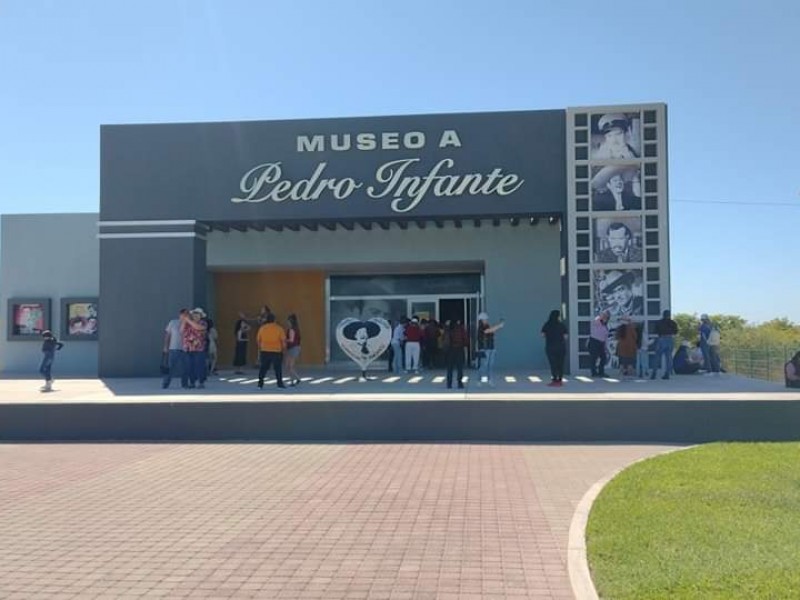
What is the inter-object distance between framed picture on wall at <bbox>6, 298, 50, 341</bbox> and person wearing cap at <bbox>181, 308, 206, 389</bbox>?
9.95m

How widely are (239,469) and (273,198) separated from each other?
11383 millimetres

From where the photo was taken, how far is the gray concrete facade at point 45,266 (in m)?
24.7

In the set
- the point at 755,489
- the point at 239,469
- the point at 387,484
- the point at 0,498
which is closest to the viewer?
the point at 755,489

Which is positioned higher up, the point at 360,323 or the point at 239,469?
the point at 360,323

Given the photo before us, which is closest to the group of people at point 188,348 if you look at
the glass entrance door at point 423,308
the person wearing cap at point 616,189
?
the glass entrance door at point 423,308

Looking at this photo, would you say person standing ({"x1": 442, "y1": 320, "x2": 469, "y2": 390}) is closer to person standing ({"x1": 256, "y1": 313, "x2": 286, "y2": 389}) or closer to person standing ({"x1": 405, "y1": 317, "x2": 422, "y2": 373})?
person standing ({"x1": 256, "y1": 313, "x2": 286, "y2": 389})

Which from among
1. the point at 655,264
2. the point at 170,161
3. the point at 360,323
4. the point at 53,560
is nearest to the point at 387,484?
the point at 53,560

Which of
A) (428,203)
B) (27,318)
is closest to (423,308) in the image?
(428,203)

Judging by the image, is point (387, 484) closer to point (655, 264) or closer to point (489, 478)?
point (489, 478)

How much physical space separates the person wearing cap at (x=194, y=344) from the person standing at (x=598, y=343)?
338 inches

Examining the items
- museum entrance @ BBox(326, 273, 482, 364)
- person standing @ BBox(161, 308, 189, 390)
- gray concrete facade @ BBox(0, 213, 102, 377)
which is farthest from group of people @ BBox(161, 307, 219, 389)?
gray concrete facade @ BBox(0, 213, 102, 377)

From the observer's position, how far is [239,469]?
1002cm

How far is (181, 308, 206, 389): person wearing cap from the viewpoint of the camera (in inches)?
647

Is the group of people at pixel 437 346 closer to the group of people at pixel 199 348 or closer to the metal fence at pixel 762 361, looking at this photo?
the group of people at pixel 199 348
